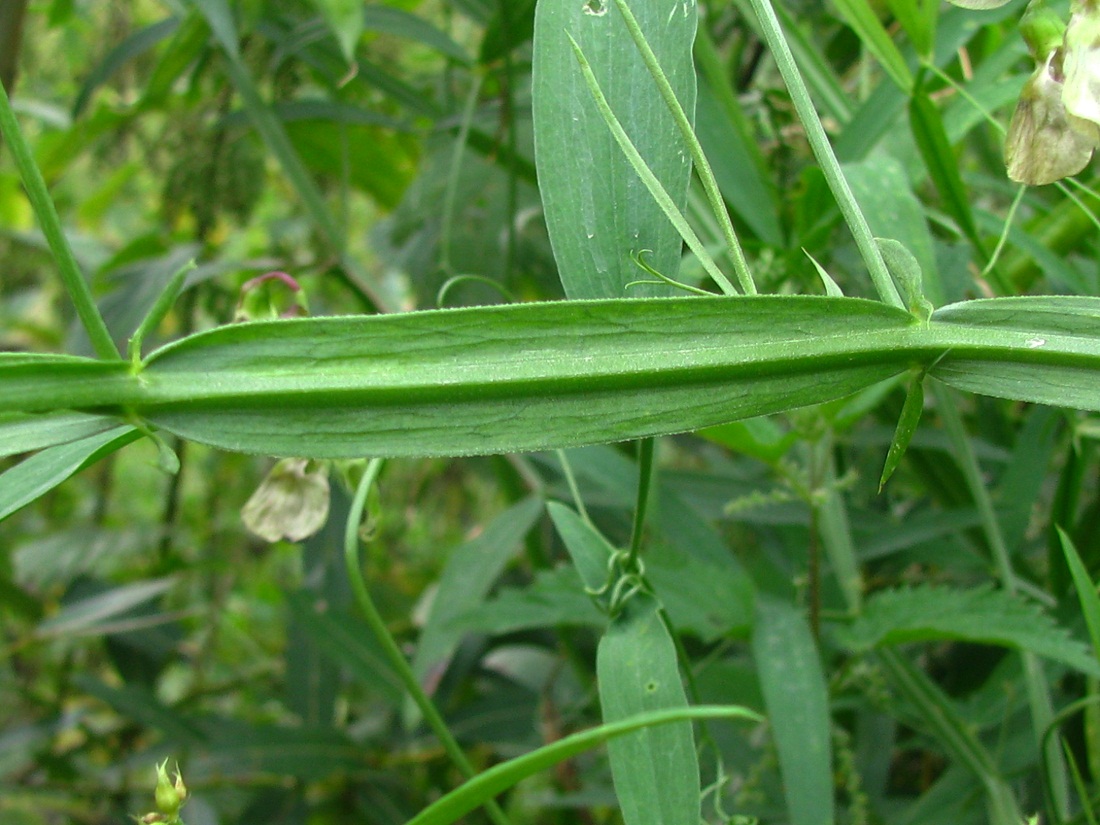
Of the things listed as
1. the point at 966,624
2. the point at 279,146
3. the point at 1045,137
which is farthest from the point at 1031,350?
the point at 279,146

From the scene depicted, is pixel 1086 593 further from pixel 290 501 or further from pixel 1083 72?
pixel 290 501

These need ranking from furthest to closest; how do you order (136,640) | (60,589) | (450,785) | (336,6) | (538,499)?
1. (60,589)
2. (136,640)
3. (450,785)
4. (538,499)
5. (336,6)

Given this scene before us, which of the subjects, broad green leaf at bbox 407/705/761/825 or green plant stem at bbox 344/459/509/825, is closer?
broad green leaf at bbox 407/705/761/825

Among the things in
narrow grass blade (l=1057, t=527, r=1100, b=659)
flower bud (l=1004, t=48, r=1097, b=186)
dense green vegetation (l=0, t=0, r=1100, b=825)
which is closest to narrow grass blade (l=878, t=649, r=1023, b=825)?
dense green vegetation (l=0, t=0, r=1100, b=825)

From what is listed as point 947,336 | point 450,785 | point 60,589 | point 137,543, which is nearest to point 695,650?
point 450,785

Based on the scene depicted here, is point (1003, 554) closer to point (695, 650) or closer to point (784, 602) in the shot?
point (784, 602)

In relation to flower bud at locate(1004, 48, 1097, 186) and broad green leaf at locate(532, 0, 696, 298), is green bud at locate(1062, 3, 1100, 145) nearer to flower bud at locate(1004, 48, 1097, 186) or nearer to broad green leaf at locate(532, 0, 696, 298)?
flower bud at locate(1004, 48, 1097, 186)

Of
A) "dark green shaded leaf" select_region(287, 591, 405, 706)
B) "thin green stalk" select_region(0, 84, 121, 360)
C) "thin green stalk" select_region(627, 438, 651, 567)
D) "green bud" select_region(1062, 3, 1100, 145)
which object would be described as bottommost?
"dark green shaded leaf" select_region(287, 591, 405, 706)
